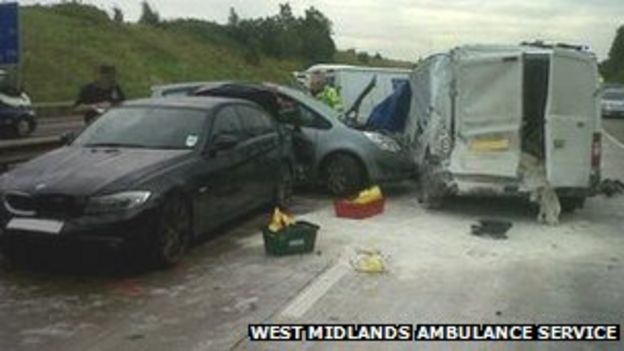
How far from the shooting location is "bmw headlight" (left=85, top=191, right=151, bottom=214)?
7.96 meters

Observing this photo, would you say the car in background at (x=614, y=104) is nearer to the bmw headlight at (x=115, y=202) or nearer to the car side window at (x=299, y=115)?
the car side window at (x=299, y=115)

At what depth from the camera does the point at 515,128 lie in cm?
1178

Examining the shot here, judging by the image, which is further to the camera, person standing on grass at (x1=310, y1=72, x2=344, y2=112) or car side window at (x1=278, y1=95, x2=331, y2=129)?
person standing on grass at (x1=310, y1=72, x2=344, y2=112)

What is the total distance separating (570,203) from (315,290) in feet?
18.6

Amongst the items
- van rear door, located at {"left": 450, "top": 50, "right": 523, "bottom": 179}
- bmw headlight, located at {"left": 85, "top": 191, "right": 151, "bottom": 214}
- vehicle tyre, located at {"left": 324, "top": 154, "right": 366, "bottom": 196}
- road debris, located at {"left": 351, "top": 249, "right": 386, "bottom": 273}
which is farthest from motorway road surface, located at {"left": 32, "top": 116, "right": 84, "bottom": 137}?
bmw headlight, located at {"left": 85, "top": 191, "right": 151, "bottom": 214}

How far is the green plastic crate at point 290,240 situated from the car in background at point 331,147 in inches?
158

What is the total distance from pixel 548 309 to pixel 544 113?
5027mm

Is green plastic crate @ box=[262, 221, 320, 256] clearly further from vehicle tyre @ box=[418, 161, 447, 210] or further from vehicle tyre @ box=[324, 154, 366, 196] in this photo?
vehicle tyre @ box=[324, 154, 366, 196]

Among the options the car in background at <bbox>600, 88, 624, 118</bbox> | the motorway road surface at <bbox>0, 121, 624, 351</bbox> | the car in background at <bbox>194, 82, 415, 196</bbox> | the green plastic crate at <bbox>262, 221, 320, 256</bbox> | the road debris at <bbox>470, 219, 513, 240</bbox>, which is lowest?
the car in background at <bbox>600, 88, 624, 118</bbox>

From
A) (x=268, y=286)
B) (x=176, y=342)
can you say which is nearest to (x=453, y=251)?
(x=268, y=286)

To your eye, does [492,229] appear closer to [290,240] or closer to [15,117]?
[290,240]

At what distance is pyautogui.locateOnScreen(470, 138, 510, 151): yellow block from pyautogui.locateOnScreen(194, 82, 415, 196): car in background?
72.7 inches

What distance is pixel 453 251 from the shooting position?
31.7 ft

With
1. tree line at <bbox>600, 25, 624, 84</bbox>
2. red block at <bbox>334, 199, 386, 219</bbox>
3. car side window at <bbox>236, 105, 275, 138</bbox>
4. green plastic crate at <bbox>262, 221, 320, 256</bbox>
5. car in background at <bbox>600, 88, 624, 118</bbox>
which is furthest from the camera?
tree line at <bbox>600, 25, 624, 84</bbox>
